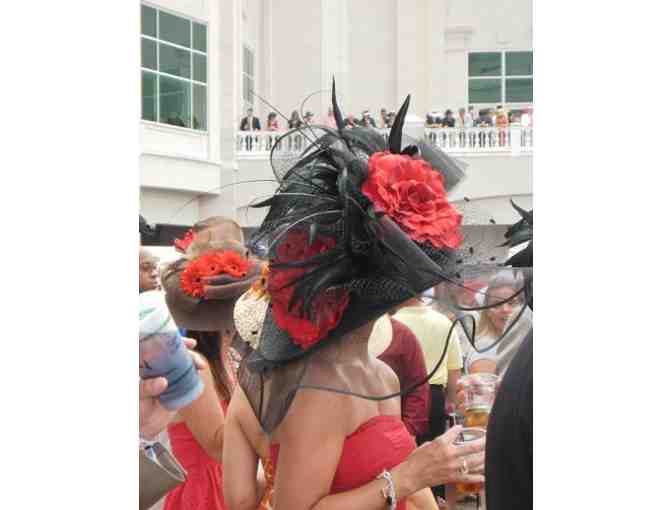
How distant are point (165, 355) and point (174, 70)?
909mm

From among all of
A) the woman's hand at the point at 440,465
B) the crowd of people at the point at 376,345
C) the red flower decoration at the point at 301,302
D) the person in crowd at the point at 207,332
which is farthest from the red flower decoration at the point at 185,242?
the woman's hand at the point at 440,465

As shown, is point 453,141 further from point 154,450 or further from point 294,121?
point 154,450

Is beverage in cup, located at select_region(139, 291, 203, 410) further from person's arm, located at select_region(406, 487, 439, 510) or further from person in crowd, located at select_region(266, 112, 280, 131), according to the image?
person's arm, located at select_region(406, 487, 439, 510)

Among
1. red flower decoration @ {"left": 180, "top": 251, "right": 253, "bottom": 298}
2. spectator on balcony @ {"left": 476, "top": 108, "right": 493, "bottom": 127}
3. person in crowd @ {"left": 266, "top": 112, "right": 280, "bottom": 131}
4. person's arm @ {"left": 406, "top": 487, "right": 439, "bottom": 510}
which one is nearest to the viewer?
person's arm @ {"left": 406, "top": 487, "right": 439, "bottom": 510}

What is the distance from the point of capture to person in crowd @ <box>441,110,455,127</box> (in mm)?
1981

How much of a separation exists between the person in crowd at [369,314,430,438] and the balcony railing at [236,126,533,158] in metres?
0.32

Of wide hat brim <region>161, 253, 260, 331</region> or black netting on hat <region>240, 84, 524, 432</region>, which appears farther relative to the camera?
wide hat brim <region>161, 253, 260, 331</region>

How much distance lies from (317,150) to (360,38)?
1.02m

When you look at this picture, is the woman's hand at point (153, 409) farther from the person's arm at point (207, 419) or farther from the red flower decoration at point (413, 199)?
the red flower decoration at point (413, 199)

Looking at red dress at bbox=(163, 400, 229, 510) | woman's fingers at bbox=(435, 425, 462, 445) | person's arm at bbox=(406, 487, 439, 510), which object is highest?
woman's fingers at bbox=(435, 425, 462, 445)

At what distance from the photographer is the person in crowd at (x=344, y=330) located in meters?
1.36

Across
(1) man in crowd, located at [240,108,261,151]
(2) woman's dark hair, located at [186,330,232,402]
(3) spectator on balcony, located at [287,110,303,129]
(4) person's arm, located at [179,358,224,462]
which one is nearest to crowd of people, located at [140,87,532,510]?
(3) spectator on balcony, located at [287,110,303,129]
